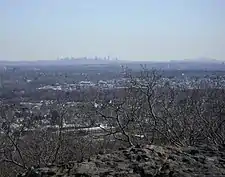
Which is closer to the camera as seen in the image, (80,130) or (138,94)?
(138,94)

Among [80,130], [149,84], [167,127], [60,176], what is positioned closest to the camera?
[60,176]

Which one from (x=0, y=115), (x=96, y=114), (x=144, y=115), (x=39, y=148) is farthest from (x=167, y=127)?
(x=0, y=115)

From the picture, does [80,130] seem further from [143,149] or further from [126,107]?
[143,149]

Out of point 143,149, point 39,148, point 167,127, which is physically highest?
point 143,149

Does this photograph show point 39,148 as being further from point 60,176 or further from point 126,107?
point 60,176

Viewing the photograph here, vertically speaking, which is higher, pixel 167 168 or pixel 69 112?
pixel 167 168

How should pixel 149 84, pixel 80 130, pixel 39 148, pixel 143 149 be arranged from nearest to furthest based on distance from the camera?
pixel 143 149
pixel 149 84
pixel 39 148
pixel 80 130

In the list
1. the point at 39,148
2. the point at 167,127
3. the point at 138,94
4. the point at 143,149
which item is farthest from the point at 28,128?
the point at 143,149
